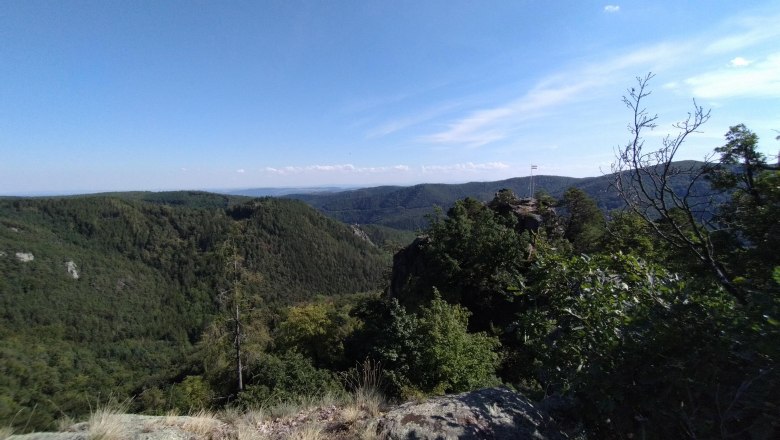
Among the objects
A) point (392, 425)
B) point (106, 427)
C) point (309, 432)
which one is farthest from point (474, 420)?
point (106, 427)

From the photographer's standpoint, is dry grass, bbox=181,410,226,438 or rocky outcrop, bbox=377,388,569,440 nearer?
rocky outcrop, bbox=377,388,569,440

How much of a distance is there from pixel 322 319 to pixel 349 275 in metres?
123

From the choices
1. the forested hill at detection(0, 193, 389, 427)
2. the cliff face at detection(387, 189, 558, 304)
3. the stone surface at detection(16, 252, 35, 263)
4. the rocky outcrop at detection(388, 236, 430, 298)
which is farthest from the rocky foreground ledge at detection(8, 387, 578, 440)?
the stone surface at detection(16, 252, 35, 263)

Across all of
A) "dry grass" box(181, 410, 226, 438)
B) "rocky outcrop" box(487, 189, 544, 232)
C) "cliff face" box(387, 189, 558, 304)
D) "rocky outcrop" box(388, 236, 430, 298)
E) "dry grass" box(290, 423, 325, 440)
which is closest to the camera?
"dry grass" box(290, 423, 325, 440)

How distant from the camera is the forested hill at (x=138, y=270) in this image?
90.6 meters

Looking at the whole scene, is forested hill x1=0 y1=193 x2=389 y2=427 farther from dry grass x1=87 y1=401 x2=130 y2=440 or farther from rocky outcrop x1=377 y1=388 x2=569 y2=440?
rocky outcrop x1=377 y1=388 x2=569 y2=440

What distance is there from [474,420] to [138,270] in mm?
164123

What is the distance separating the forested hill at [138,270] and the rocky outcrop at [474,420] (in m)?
64.2

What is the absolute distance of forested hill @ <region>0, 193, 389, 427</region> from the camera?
297 ft

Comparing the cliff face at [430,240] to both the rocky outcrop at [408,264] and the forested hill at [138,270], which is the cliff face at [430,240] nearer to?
the rocky outcrop at [408,264]

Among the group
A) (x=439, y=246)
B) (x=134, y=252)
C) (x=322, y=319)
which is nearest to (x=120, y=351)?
(x=134, y=252)

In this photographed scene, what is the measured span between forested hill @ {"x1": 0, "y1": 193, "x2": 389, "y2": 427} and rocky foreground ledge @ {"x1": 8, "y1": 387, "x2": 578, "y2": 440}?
206 feet

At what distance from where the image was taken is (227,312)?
20.1 metres

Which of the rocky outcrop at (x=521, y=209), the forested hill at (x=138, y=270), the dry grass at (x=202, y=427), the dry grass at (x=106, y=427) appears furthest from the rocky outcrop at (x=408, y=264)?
the forested hill at (x=138, y=270)
